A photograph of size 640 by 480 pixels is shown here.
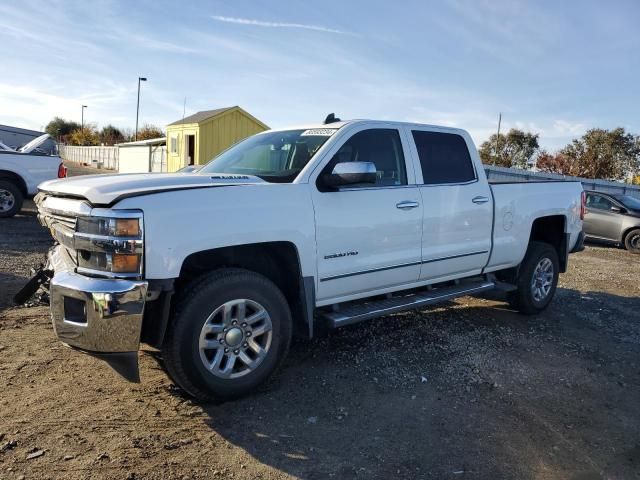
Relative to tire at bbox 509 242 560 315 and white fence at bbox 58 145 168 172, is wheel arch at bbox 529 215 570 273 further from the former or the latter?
white fence at bbox 58 145 168 172

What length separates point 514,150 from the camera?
4647cm

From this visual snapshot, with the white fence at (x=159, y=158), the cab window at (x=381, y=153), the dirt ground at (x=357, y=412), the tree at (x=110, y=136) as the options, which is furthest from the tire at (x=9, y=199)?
the tree at (x=110, y=136)

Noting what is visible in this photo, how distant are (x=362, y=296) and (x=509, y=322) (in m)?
2.36

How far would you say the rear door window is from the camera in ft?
16.4

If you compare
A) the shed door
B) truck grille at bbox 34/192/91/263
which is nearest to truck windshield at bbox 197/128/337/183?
truck grille at bbox 34/192/91/263

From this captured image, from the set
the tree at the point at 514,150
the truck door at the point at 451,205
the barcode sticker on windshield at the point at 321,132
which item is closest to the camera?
the barcode sticker on windshield at the point at 321,132

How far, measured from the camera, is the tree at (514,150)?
45.8 meters

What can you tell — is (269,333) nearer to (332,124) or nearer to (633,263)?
(332,124)

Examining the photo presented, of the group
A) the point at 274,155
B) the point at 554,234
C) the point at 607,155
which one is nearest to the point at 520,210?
the point at 554,234

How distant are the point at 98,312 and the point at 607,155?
4477 centimetres

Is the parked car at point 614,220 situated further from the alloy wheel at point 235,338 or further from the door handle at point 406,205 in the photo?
the alloy wheel at point 235,338

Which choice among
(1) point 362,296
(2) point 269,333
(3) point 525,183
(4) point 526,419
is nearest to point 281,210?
(2) point 269,333

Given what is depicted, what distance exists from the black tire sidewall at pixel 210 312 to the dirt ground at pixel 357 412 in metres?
0.19

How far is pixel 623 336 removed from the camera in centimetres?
575
